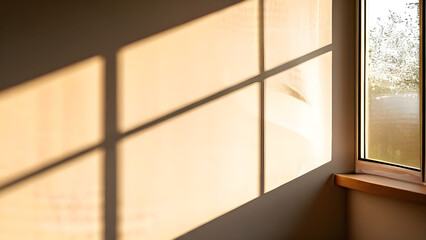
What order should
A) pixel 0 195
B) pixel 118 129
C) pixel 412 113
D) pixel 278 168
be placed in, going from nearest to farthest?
pixel 0 195
pixel 118 129
pixel 412 113
pixel 278 168

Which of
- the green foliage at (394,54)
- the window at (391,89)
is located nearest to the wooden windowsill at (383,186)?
the window at (391,89)

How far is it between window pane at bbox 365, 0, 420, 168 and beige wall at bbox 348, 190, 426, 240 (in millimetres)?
279

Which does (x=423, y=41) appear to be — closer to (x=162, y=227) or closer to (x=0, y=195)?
(x=162, y=227)

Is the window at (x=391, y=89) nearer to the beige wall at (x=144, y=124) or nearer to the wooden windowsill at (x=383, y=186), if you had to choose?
the wooden windowsill at (x=383, y=186)

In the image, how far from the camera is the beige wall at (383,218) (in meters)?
2.56

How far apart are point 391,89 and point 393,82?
0.05 meters

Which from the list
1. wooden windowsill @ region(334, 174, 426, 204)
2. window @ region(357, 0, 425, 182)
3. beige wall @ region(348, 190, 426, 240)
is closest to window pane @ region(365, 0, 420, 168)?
window @ region(357, 0, 425, 182)

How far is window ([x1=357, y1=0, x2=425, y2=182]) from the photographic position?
266cm

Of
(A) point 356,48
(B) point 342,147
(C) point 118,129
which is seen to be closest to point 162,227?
(C) point 118,129

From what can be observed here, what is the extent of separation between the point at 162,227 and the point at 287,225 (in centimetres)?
88

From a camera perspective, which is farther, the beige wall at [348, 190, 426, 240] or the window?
the window

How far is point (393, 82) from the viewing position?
2.81 metres

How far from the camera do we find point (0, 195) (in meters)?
2.28

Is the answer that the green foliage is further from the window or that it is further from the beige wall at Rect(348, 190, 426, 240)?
the beige wall at Rect(348, 190, 426, 240)
